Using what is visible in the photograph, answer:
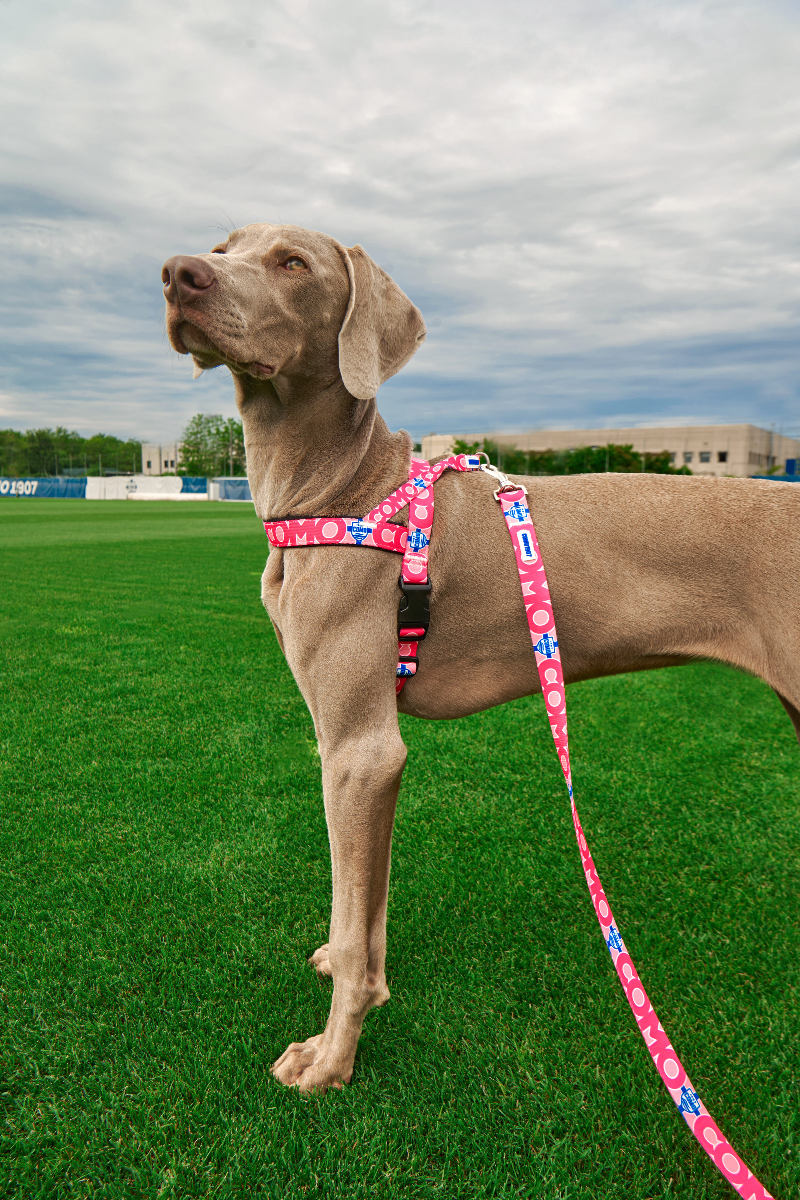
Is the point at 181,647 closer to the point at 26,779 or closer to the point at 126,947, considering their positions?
the point at 26,779

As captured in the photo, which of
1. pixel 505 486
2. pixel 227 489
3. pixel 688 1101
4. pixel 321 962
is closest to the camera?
pixel 688 1101

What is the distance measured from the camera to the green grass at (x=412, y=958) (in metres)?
1.97

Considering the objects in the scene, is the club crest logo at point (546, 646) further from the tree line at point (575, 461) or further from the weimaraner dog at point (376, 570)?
the tree line at point (575, 461)

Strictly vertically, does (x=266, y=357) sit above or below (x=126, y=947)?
above

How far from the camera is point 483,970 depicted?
2.70 m

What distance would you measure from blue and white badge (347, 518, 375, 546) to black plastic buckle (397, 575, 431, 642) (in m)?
0.18

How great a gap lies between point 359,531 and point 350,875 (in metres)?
1.08

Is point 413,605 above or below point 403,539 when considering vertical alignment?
below

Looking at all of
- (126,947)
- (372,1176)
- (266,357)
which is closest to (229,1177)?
(372,1176)

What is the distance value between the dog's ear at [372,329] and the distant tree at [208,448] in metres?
96.2

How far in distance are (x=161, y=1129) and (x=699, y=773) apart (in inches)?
142

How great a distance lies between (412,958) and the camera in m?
2.79

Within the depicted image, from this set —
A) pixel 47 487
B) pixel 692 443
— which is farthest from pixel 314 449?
pixel 692 443

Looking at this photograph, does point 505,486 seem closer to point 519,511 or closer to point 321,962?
point 519,511
